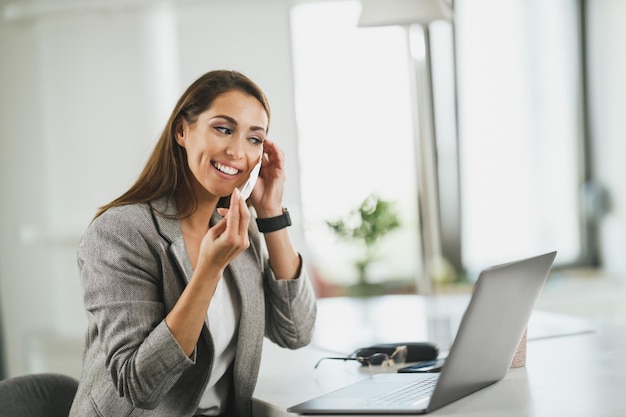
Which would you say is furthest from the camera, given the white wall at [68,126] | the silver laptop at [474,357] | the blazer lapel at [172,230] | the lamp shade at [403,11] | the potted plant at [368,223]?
the white wall at [68,126]

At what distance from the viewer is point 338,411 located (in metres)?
1.31

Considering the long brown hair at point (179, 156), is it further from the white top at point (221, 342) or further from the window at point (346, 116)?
the window at point (346, 116)

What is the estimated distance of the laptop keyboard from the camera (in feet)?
4.39

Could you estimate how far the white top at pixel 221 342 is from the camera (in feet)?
5.12

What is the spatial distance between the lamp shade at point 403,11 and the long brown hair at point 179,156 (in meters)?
0.63

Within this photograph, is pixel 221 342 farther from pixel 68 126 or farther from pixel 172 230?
pixel 68 126

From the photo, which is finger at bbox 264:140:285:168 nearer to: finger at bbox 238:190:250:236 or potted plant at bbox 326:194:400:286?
finger at bbox 238:190:250:236

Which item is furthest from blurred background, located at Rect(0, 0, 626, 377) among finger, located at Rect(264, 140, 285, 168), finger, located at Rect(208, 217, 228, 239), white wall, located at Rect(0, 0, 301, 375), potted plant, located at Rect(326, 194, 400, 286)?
finger, located at Rect(208, 217, 228, 239)

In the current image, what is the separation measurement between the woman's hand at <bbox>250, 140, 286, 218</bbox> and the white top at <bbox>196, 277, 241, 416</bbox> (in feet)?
0.62

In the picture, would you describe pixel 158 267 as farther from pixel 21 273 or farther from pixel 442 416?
pixel 21 273

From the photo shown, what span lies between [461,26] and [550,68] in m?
0.49

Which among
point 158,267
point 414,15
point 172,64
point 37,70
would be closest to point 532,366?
point 158,267

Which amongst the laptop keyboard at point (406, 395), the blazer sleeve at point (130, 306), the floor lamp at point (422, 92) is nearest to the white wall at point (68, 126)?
the floor lamp at point (422, 92)

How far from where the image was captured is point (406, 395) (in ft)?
4.52
